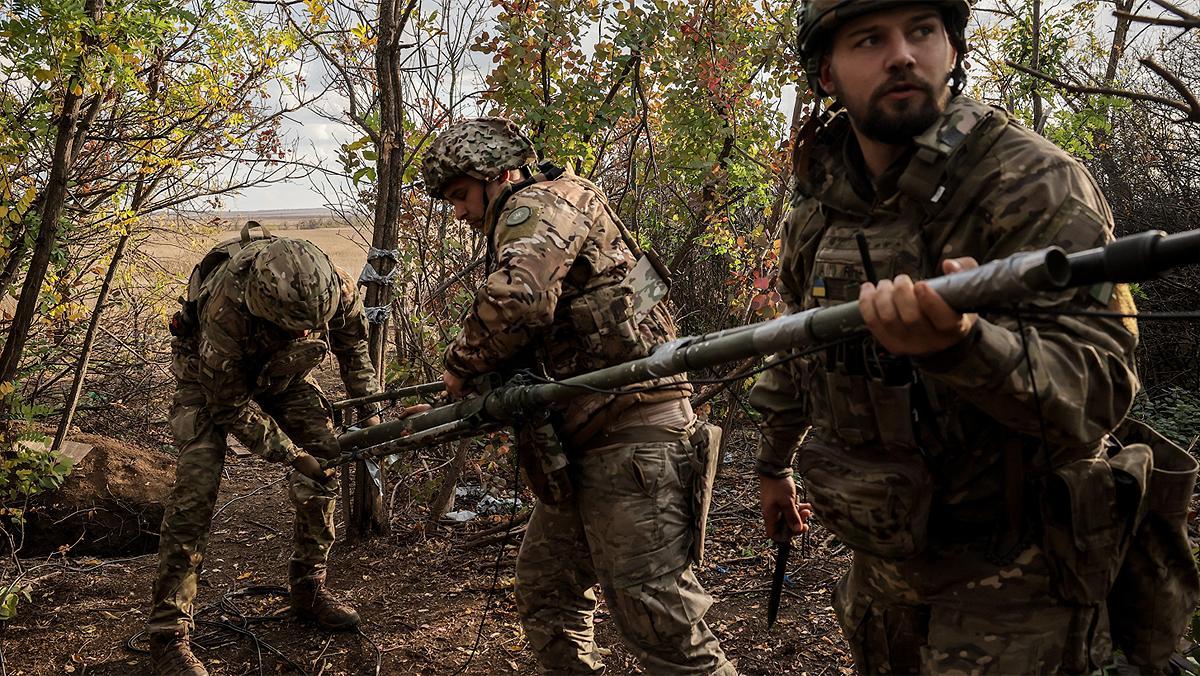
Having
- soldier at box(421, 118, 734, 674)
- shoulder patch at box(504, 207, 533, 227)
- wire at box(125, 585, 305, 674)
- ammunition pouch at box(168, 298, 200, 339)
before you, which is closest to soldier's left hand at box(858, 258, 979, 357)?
soldier at box(421, 118, 734, 674)

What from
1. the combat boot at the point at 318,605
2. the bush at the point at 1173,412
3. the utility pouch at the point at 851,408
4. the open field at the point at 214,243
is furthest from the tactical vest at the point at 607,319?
the bush at the point at 1173,412

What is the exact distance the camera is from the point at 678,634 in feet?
9.54

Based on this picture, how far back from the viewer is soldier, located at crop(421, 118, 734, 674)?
293 centimetres

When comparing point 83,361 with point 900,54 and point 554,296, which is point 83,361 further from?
point 900,54

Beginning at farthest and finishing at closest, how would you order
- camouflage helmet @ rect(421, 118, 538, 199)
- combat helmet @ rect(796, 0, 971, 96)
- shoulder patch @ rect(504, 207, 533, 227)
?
camouflage helmet @ rect(421, 118, 538, 199)
shoulder patch @ rect(504, 207, 533, 227)
combat helmet @ rect(796, 0, 971, 96)

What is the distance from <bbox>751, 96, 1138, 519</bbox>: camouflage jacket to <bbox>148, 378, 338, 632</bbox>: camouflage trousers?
3.00 m

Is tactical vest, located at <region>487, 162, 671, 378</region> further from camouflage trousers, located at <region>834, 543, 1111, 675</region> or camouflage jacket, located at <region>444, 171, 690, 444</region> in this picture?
camouflage trousers, located at <region>834, 543, 1111, 675</region>

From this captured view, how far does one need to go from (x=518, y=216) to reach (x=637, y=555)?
4.01 ft

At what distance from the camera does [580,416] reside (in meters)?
3.10

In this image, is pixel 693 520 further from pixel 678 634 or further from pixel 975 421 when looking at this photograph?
pixel 975 421

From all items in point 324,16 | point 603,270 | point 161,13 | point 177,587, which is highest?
point 324,16

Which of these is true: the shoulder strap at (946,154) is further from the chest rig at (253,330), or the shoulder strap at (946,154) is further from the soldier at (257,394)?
the chest rig at (253,330)

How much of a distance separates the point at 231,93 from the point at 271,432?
11.6 ft

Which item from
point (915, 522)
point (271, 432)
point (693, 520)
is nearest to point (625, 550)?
point (693, 520)
